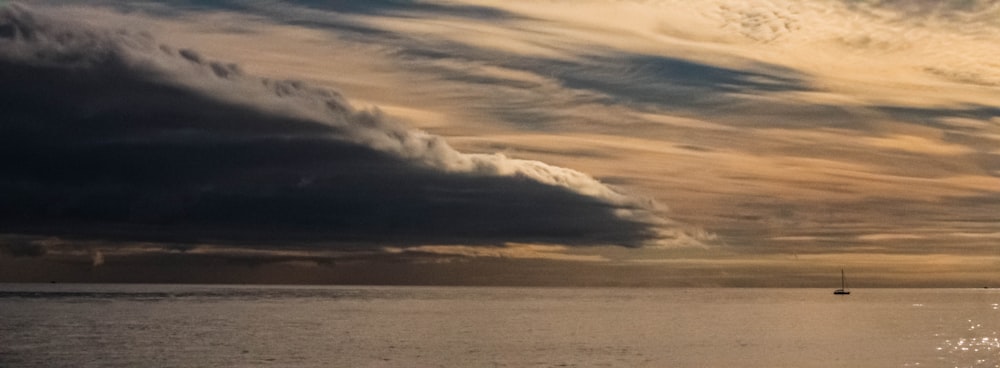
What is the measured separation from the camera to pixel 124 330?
156375 mm

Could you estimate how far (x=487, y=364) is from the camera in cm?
10469

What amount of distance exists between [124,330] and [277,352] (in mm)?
48227

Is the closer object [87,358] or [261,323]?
[87,358]

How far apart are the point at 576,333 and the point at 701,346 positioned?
27.9 meters

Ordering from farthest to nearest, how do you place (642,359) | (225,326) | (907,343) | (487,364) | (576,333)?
(225,326)
(576,333)
(907,343)
(642,359)
(487,364)

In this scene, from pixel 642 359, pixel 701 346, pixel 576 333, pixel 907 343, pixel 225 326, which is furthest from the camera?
pixel 225 326

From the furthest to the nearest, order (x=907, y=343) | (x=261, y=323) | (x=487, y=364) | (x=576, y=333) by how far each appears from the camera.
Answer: (x=261, y=323)
(x=576, y=333)
(x=907, y=343)
(x=487, y=364)

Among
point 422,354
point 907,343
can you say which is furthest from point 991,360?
point 422,354

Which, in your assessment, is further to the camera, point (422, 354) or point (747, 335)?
point (747, 335)

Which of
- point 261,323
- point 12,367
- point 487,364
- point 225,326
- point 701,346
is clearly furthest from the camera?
point 261,323

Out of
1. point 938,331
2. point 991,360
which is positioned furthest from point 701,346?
point 938,331

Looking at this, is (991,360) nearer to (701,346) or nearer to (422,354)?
(701,346)

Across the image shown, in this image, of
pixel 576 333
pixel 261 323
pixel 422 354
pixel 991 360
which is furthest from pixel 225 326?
pixel 991 360

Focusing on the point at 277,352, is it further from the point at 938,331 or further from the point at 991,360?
the point at 938,331
